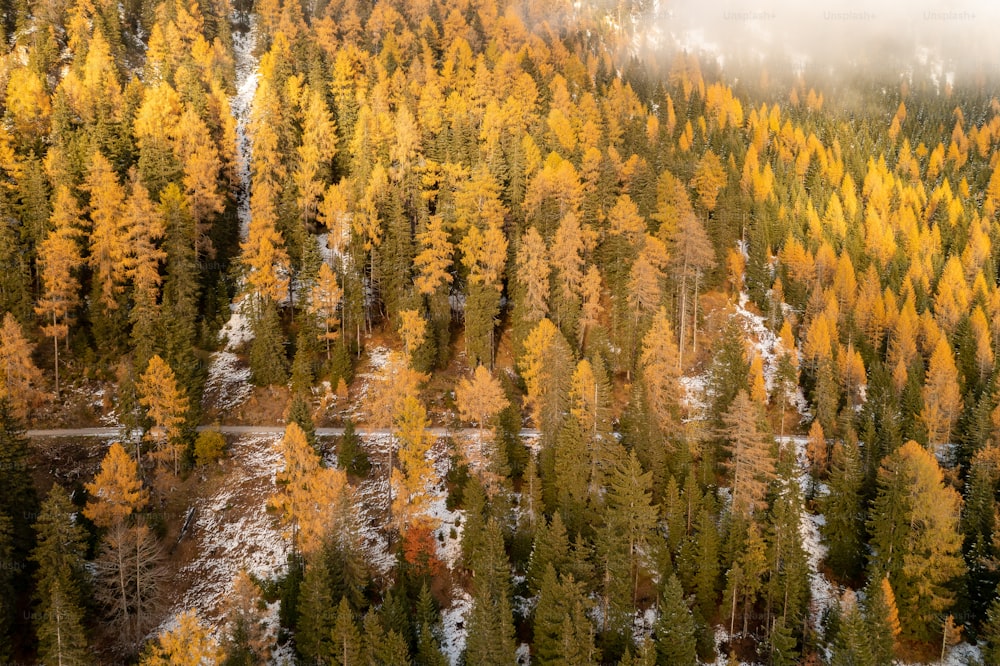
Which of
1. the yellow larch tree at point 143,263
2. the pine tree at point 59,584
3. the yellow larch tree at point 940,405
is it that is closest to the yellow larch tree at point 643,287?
the yellow larch tree at point 940,405

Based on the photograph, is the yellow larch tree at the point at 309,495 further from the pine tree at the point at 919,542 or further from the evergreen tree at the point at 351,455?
the pine tree at the point at 919,542

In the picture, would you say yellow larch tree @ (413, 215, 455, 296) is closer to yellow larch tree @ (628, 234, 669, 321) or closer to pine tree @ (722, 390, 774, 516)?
yellow larch tree @ (628, 234, 669, 321)

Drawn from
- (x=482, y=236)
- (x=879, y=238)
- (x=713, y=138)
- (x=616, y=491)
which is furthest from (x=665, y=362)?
(x=713, y=138)

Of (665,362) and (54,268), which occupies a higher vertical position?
(54,268)

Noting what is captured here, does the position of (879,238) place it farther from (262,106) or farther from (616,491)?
(262,106)

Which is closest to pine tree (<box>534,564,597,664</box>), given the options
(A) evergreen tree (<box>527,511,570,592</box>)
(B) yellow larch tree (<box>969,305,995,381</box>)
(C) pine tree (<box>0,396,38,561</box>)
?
(A) evergreen tree (<box>527,511,570,592</box>)

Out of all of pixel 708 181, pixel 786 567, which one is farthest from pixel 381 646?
pixel 708 181
